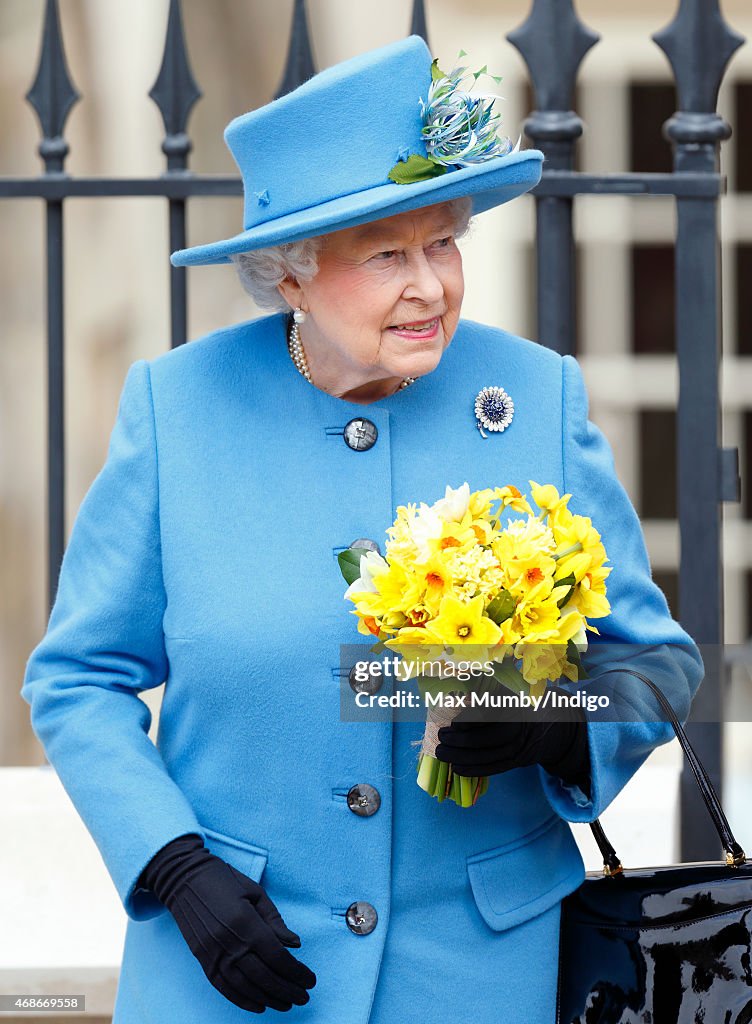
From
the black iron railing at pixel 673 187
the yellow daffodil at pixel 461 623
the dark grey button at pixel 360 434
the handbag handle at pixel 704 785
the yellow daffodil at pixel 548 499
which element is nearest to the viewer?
the yellow daffodil at pixel 461 623

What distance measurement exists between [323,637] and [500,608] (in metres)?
0.33

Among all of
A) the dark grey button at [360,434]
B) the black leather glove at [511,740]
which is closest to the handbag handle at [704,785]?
the black leather glove at [511,740]

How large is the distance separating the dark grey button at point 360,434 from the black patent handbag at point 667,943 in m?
0.49

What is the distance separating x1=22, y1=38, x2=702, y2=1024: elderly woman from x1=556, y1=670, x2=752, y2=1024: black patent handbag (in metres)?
0.06

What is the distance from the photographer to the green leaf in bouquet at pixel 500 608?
73.6 inches

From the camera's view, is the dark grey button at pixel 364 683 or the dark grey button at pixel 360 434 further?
the dark grey button at pixel 360 434

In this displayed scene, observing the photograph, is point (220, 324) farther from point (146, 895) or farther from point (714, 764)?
point (146, 895)

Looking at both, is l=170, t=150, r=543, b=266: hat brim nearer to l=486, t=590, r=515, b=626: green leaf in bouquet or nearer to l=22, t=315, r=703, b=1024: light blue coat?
l=22, t=315, r=703, b=1024: light blue coat

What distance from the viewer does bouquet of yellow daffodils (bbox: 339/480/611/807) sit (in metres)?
1.85

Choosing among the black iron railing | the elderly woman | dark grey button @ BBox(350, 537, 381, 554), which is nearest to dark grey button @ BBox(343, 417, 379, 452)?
the elderly woman

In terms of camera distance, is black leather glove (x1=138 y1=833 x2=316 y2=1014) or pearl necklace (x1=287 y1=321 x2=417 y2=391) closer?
black leather glove (x1=138 y1=833 x2=316 y2=1014)

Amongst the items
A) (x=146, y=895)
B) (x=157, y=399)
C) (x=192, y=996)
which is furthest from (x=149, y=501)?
(x=192, y=996)

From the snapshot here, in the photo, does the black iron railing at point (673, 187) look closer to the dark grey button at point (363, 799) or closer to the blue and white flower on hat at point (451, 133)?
the blue and white flower on hat at point (451, 133)

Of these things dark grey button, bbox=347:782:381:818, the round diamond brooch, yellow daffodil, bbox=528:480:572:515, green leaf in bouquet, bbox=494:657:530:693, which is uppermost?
the round diamond brooch
